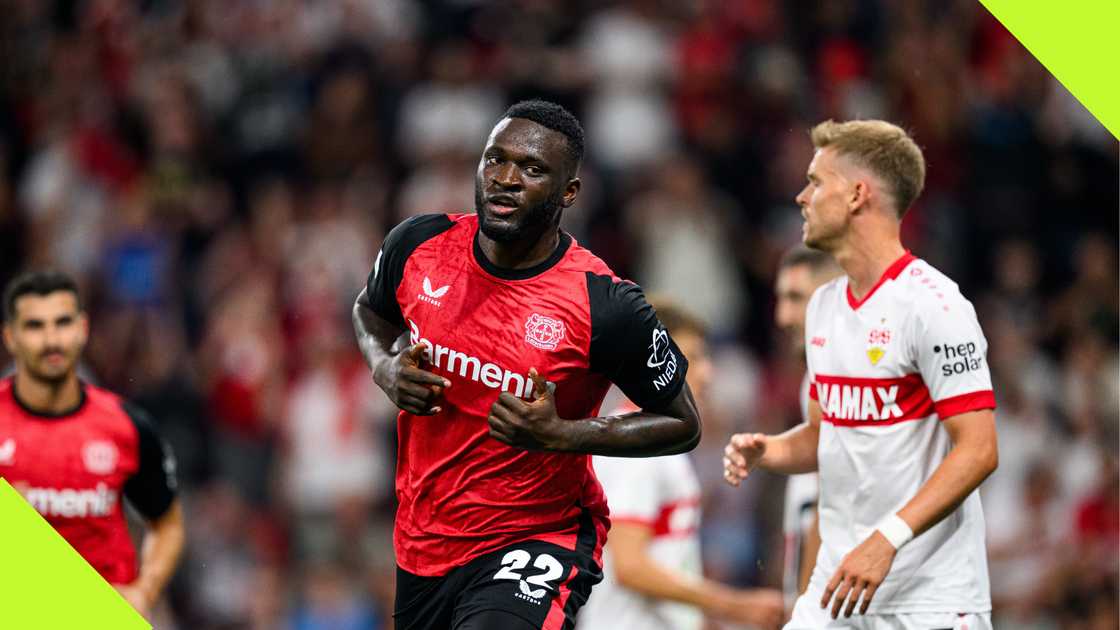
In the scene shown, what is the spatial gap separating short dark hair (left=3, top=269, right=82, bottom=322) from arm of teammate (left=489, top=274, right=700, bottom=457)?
314 cm

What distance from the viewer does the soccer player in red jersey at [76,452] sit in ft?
23.7

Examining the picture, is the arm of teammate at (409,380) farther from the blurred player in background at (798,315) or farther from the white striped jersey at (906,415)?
the blurred player in background at (798,315)

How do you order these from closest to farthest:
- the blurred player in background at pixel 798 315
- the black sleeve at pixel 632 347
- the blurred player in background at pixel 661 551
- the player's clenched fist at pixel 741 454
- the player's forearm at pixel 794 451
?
the black sleeve at pixel 632 347, the player's clenched fist at pixel 741 454, the player's forearm at pixel 794 451, the blurred player in background at pixel 661 551, the blurred player in background at pixel 798 315

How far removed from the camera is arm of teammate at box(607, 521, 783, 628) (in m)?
7.09

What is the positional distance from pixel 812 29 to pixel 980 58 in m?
1.47

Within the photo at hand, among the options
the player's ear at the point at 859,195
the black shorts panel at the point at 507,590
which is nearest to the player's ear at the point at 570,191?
the player's ear at the point at 859,195

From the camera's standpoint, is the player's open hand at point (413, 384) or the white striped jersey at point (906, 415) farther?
the white striped jersey at point (906, 415)

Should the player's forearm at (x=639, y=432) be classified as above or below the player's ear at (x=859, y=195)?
below

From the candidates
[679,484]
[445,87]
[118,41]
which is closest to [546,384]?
[679,484]

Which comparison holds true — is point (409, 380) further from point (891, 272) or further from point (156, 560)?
point (156, 560)

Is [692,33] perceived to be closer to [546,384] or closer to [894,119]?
[894,119]

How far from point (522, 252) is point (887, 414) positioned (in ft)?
4.73

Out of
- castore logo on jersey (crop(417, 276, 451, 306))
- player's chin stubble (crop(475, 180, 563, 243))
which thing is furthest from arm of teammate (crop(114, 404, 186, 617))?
player's chin stubble (crop(475, 180, 563, 243))

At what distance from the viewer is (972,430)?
17.9 feet
